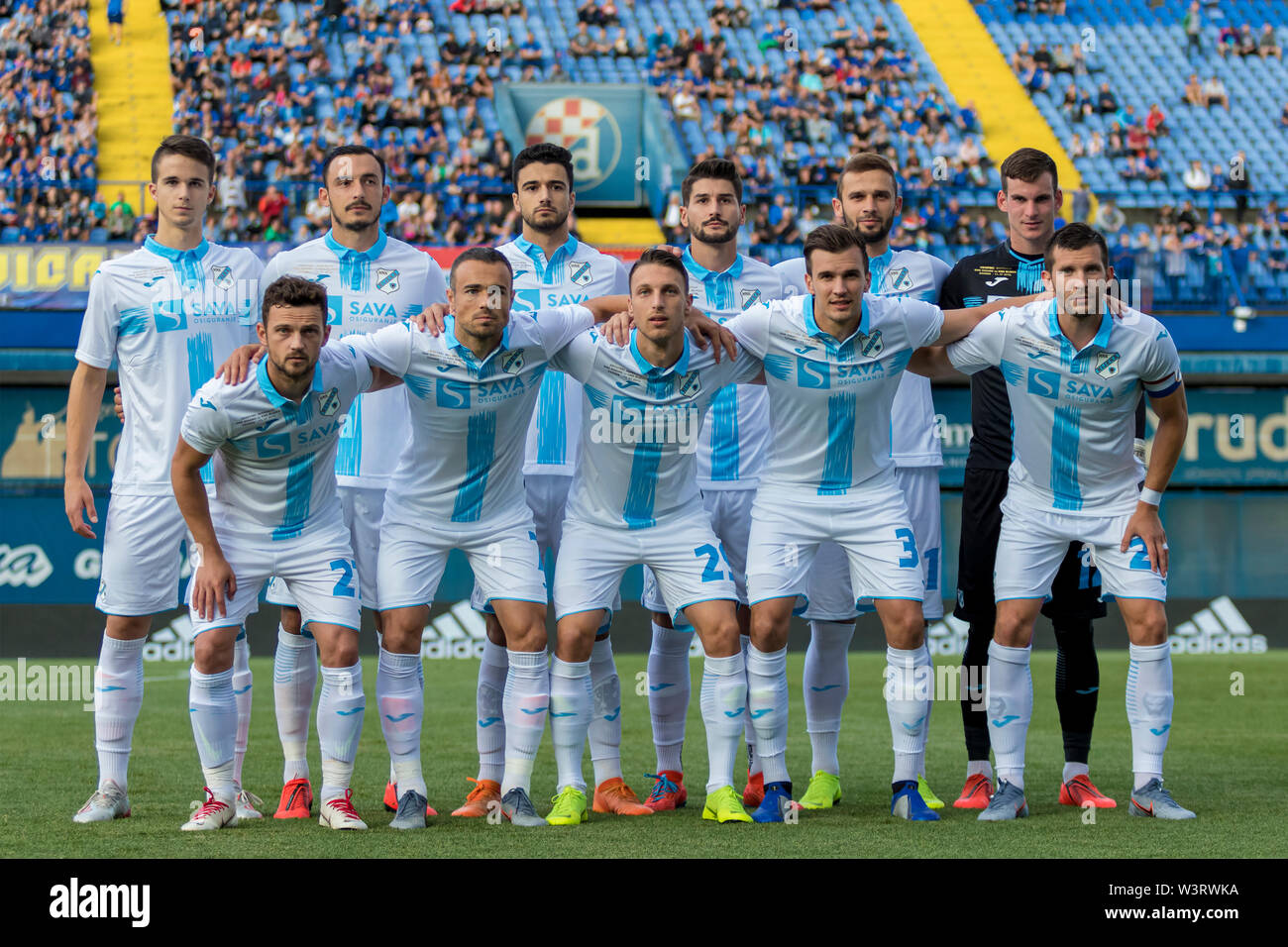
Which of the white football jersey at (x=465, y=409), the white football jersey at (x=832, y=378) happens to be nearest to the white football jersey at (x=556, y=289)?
the white football jersey at (x=465, y=409)

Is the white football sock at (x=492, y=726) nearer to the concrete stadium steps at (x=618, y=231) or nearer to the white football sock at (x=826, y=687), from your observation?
the white football sock at (x=826, y=687)

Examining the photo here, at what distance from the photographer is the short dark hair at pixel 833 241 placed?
18.3 ft

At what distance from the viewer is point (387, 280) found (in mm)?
6219

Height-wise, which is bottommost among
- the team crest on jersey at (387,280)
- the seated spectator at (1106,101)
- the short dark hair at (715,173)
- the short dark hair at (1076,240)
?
the team crest on jersey at (387,280)

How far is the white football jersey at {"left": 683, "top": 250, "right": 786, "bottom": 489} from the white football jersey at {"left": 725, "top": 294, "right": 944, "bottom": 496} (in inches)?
22.9

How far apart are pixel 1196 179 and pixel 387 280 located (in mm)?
18313

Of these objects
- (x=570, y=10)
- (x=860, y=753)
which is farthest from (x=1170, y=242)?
(x=860, y=753)

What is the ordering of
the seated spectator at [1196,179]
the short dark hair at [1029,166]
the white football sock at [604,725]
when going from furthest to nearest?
1. the seated spectator at [1196,179]
2. the short dark hair at [1029,166]
3. the white football sock at [604,725]

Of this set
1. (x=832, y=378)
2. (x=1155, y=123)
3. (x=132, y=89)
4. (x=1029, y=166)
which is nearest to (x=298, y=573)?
(x=832, y=378)

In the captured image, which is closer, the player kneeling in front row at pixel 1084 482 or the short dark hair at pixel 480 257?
the short dark hair at pixel 480 257

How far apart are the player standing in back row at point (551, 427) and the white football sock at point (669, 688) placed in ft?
0.67

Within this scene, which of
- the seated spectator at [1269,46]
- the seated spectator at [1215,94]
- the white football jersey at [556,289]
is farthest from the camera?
the seated spectator at [1269,46]

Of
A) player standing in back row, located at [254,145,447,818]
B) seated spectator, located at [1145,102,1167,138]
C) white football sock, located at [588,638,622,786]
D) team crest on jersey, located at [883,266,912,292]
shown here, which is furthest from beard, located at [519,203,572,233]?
seated spectator, located at [1145,102,1167,138]

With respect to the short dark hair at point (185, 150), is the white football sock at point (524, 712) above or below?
below
